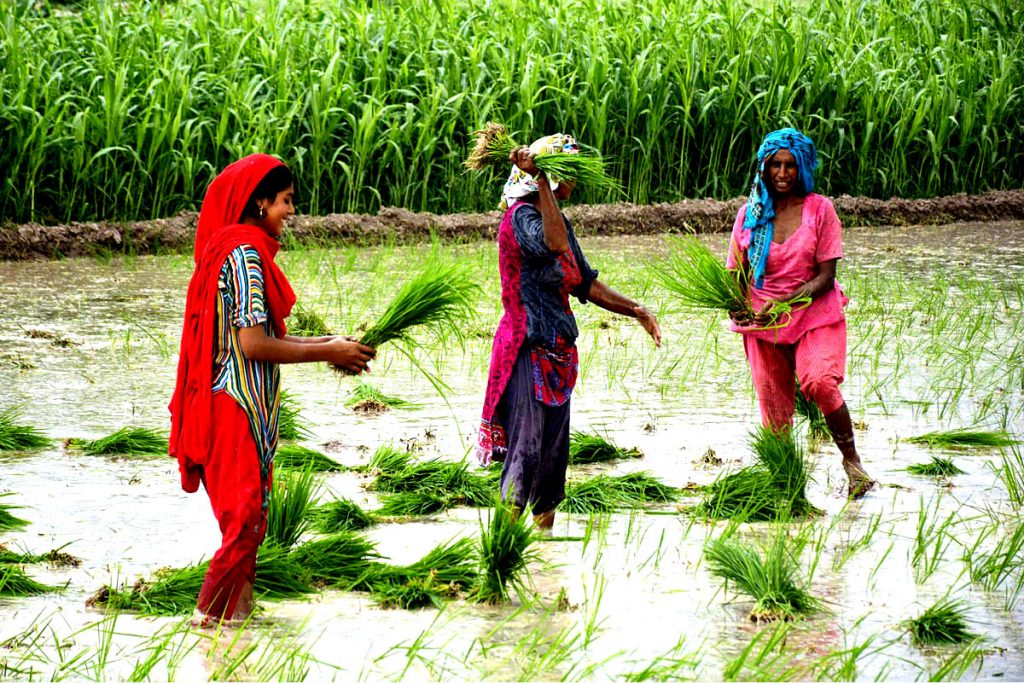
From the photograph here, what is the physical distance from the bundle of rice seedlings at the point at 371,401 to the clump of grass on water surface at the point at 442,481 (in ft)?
3.66

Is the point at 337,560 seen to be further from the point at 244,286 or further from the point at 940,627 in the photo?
the point at 940,627

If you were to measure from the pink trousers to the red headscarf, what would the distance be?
7.22ft

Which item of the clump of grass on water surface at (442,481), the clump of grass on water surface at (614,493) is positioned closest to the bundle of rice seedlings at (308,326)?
the clump of grass on water surface at (442,481)

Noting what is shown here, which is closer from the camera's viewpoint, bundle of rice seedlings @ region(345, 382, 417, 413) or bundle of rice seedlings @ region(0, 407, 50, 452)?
bundle of rice seedlings @ region(0, 407, 50, 452)

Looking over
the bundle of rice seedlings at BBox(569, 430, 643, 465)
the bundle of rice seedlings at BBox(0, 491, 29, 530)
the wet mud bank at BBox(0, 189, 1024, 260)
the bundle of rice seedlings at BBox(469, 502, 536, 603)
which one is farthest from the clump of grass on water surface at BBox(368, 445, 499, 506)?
the wet mud bank at BBox(0, 189, 1024, 260)

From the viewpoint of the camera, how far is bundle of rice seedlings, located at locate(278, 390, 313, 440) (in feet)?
19.5

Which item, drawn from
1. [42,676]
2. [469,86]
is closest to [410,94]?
[469,86]

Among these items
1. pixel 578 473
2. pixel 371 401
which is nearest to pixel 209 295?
pixel 578 473

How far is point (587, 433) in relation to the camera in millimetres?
6074

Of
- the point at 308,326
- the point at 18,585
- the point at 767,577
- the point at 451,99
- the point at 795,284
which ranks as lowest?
the point at 18,585

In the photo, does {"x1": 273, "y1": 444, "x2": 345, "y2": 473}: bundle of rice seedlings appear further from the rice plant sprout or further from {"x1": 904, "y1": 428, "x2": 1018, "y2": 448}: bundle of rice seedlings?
{"x1": 904, "y1": 428, "x2": 1018, "y2": 448}: bundle of rice seedlings

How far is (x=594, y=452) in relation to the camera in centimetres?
573

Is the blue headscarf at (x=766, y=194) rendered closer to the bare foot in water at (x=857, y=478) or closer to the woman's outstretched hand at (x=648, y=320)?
the woman's outstretched hand at (x=648, y=320)

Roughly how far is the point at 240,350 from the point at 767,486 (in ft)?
6.68
